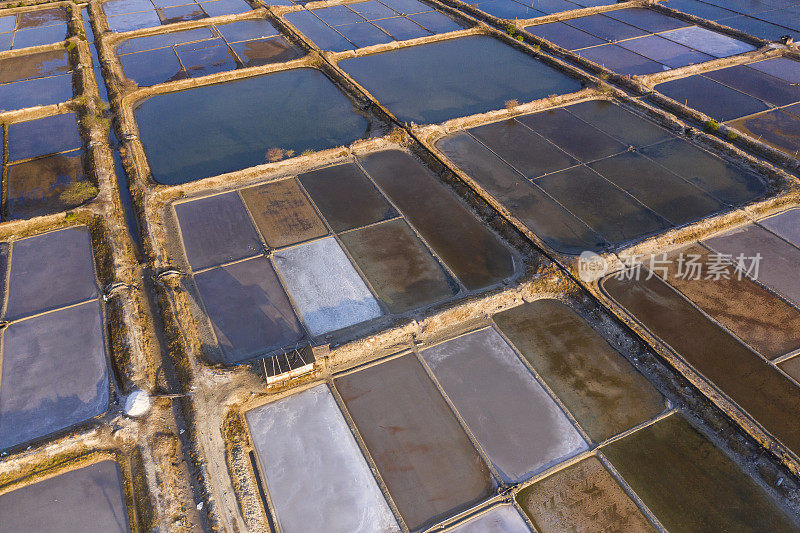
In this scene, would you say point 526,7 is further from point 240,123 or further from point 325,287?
point 325,287

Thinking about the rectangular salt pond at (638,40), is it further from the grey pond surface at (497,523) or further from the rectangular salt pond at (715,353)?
the grey pond surface at (497,523)

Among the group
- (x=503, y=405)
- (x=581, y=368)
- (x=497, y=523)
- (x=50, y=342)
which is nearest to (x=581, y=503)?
(x=497, y=523)

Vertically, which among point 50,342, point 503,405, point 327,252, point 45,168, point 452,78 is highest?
point 452,78

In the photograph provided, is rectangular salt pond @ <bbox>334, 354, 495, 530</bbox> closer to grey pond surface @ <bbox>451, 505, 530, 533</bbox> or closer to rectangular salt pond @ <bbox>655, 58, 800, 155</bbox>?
grey pond surface @ <bbox>451, 505, 530, 533</bbox>

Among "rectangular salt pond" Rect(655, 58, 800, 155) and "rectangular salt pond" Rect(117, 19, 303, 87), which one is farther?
"rectangular salt pond" Rect(117, 19, 303, 87)

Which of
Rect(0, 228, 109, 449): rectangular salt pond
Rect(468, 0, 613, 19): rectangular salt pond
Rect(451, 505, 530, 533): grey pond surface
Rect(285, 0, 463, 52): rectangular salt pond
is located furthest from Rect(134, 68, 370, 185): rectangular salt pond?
Rect(468, 0, 613, 19): rectangular salt pond

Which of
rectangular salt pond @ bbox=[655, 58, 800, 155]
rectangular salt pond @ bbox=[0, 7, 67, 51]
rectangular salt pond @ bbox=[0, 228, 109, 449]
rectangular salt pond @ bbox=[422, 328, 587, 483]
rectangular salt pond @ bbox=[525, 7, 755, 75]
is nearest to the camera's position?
rectangular salt pond @ bbox=[422, 328, 587, 483]
